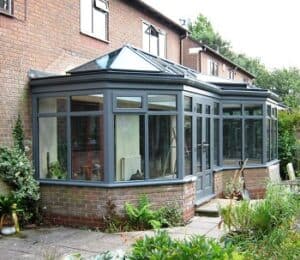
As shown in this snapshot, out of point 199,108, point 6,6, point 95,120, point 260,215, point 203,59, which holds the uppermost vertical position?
point 203,59

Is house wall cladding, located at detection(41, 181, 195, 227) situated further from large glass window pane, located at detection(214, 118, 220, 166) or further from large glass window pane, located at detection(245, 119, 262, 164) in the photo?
large glass window pane, located at detection(245, 119, 262, 164)

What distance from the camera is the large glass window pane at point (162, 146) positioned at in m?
9.85

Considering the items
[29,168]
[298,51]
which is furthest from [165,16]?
[298,51]

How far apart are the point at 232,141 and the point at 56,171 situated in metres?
6.03

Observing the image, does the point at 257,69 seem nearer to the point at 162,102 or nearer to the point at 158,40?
the point at 158,40

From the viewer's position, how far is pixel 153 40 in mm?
17797

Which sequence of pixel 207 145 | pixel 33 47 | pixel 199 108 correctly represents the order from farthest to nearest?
pixel 207 145, pixel 199 108, pixel 33 47

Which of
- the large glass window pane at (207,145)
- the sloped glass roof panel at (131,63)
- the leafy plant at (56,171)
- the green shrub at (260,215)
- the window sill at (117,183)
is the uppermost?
the sloped glass roof panel at (131,63)

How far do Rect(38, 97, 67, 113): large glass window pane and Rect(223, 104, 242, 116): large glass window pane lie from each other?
5615 millimetres

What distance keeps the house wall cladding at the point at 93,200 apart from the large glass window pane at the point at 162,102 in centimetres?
171

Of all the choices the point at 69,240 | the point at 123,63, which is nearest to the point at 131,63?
the point at 123,63

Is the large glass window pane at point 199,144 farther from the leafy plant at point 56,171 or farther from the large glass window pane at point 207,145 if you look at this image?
the leafy plant at point 56,171

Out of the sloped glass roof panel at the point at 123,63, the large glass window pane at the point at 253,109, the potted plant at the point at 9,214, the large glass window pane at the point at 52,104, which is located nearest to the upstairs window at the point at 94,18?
the sloped glass roof panel at the point at 123,63

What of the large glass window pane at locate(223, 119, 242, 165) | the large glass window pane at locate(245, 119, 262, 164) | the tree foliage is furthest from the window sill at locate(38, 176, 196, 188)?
the tree foliage
